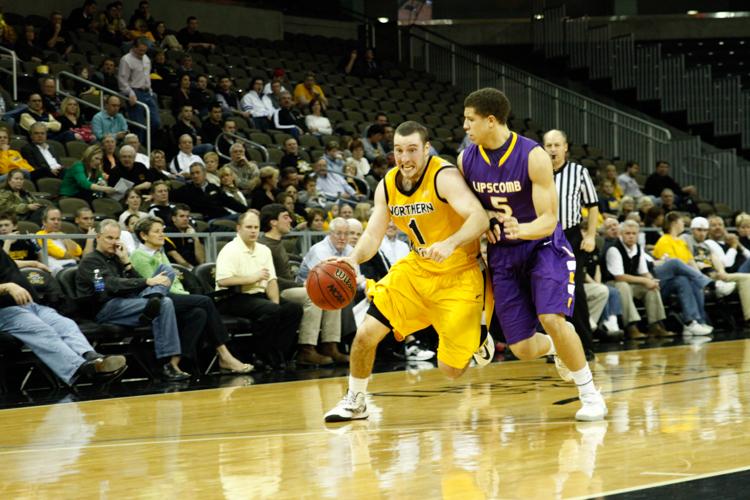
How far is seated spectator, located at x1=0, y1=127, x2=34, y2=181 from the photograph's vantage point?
9.92 m

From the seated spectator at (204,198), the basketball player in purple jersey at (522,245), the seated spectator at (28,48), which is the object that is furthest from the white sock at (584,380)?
the seated spectator at (28,48)

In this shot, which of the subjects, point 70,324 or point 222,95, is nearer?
point 70,324

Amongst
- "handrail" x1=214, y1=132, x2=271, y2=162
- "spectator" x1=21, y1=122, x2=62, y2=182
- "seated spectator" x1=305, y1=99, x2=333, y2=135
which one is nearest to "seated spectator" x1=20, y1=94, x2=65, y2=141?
"spectator" x1=21, y1=122, x2=62, y2=182

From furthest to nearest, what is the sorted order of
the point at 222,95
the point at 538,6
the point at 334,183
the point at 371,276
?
the point at 538,6, the point at 222,95, the point at 334,183, the point at 371,276

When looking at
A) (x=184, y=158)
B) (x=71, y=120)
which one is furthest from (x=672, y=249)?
(x=71, y=120)

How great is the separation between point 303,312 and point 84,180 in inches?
102

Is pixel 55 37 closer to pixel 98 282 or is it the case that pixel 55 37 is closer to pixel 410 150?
pixel 98 282

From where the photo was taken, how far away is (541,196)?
16.6 feet

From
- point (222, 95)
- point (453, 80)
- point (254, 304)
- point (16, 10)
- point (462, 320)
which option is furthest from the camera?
point (453, 80)

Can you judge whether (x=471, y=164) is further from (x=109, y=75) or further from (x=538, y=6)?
(x=538, y=6)

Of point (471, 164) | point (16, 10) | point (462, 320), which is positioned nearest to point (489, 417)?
point (462, 320)

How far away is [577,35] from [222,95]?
29.8 feet

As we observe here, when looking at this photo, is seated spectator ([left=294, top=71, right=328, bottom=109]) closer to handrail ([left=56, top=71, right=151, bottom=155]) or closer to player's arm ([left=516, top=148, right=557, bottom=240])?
handrail ([left=56, top=71, right=151, bottom=155])

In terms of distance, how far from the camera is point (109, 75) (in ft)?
43.7
